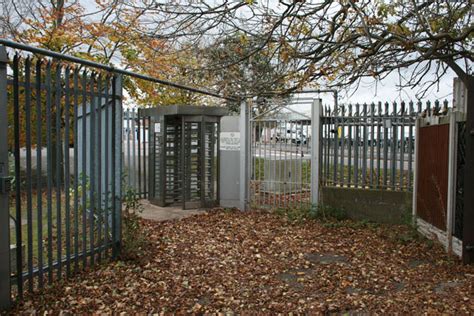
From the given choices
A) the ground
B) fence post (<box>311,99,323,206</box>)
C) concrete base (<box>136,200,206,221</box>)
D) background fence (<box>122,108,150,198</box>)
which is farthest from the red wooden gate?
background fence (<box>122,108,150,198</box>)

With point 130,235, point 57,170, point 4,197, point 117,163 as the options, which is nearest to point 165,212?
point 130,235

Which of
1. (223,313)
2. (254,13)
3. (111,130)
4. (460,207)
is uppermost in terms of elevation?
(254,13)

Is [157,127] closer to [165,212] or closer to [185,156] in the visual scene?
[185,156]

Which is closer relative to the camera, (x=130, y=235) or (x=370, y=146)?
(x=130, y=235)

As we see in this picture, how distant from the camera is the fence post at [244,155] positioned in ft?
30.1

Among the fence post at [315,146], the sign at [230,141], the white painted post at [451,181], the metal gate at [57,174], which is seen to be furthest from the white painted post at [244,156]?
the white painted post at [451,181]

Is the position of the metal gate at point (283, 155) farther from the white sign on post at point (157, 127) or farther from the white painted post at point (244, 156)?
the white sign on post at point (157, 127)

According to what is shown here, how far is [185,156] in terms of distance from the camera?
360 inches

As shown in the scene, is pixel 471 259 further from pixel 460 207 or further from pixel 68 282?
pixel 68 282

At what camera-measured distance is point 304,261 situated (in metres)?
5.70

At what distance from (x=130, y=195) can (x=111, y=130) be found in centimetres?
94

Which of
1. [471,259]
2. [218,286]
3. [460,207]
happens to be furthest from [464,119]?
[218,286]

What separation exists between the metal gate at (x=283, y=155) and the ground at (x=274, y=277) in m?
1.59

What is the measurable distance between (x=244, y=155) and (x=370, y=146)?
268 cm
